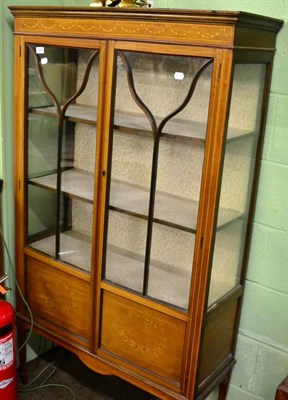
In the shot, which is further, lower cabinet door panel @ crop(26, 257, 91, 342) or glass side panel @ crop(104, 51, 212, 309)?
lower cabinet door panel @ crop(26, 257, 91, 342)

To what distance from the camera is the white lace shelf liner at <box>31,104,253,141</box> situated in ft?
5.72

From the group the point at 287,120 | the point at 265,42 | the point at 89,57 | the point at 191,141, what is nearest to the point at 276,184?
the point at 287,120

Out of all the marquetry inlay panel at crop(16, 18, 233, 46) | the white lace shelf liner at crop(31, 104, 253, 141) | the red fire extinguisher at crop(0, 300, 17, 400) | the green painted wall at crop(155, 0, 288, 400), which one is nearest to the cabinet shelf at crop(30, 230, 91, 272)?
the red fire extinguisher at crop(0, 300, 17, 400)

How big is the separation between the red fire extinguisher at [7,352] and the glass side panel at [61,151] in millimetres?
326

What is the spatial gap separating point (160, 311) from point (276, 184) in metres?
0.69

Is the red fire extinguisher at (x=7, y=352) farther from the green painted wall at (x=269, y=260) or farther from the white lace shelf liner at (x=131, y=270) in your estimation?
the green painted wall at (x=269, y=260)

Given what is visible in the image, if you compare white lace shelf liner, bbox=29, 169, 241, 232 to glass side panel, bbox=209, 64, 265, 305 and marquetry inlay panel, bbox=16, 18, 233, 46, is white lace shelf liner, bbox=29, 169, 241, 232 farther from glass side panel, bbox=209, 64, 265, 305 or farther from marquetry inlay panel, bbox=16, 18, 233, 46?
marquetry inlay panel, bbox=16, 18, 233, 46

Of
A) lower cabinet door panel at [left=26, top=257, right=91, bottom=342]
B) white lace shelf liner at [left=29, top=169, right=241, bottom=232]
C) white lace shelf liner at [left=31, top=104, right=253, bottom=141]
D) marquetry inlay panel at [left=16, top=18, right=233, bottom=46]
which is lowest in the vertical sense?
lower cabinet door panel at [left=26, top=257, right=91, bottom=342]

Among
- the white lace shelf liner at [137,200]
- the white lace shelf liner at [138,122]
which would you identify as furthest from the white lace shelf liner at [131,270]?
the white lace shelf liner at [138,122]

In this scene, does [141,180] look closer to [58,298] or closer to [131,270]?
[131,270]

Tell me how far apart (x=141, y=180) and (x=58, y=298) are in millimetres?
707

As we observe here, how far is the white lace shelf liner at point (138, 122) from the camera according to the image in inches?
68.7

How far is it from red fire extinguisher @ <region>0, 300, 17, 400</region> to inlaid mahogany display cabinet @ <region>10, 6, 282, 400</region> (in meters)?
0.18

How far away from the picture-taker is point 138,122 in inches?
74.4
